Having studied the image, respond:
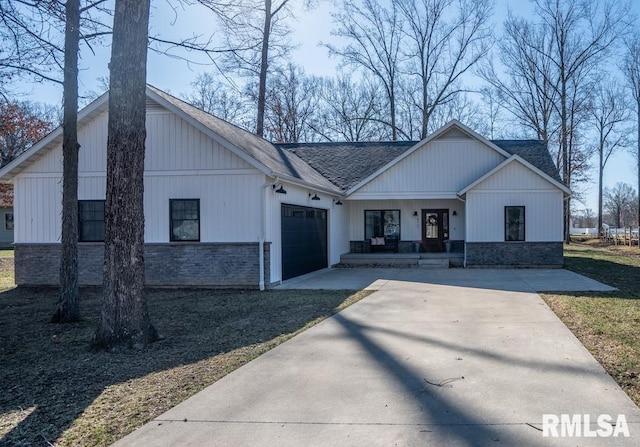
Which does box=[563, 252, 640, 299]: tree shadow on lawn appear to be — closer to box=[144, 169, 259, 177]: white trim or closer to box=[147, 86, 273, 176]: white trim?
box=[147, 86, 273, 176]: white trim

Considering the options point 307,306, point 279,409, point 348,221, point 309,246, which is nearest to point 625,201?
point 348,221

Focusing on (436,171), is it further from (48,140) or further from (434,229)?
(48,140)

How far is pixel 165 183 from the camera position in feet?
43.9

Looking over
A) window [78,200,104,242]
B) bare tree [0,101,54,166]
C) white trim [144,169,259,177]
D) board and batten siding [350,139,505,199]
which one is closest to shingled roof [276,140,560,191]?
board and batten siding [350,139,505,199]

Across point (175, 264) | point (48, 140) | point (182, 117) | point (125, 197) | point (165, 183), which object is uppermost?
point (182, 117)

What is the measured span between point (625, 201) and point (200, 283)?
3238 inches

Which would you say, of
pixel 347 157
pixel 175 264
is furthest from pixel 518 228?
pixel 175 264

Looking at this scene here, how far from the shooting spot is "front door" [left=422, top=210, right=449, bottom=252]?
21.2 meters

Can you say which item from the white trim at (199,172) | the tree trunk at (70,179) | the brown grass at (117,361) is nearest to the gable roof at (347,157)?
the white trim at (199,172)

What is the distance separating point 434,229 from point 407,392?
17114 mm

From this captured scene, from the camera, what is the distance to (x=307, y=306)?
32.6ft

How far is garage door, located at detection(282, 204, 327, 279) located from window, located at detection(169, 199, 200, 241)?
2395 mm

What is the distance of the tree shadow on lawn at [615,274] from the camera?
11094 millimetres

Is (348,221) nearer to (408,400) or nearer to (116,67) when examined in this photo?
(116,67)
